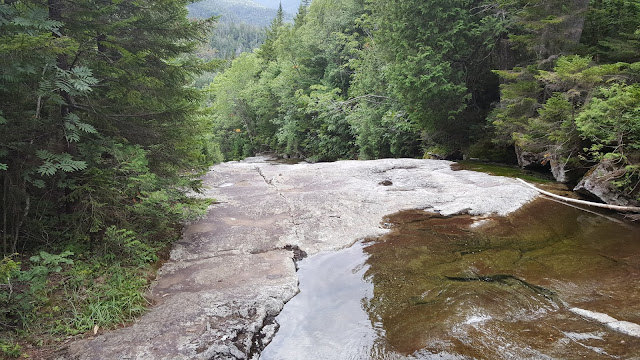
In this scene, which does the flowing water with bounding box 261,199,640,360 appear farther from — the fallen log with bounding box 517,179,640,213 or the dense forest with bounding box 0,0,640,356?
the dense forest with bounding box 0,0,640,356

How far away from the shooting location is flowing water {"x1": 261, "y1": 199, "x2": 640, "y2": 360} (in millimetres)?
3576

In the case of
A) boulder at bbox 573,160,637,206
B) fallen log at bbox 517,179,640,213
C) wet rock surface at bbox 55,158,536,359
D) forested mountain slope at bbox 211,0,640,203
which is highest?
forested mountain slope at bbox 211,0,640,203

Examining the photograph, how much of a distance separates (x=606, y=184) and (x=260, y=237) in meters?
7.44

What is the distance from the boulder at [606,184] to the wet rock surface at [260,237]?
1237 millimetres

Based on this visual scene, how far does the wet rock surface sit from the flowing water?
41 centimetres

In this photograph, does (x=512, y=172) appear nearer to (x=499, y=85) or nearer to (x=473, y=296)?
(x=499, y=85)

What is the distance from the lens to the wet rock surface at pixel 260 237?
3781 mm

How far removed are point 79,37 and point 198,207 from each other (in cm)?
332

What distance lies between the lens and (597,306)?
4082 mm

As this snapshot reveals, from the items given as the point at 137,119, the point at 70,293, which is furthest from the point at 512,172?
the point at 70,293

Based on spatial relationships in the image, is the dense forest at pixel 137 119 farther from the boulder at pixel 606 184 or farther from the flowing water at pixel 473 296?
the flowing water at pixel 473 296

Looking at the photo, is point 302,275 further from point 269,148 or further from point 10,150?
point 269,148

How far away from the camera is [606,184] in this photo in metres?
7.73

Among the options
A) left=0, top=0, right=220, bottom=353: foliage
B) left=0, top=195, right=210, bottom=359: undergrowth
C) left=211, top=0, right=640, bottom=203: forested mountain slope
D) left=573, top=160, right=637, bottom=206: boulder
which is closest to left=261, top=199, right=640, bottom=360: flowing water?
left=573, top=160, right=637, bottom=206: boulder
